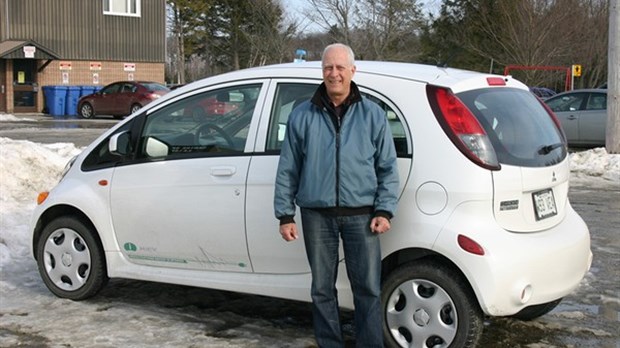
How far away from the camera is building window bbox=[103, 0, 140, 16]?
33.0m

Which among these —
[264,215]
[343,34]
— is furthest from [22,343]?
[343,34]

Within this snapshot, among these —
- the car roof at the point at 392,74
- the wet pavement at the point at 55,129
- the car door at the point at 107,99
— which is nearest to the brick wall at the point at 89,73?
the wet pavement at the point at 55,129

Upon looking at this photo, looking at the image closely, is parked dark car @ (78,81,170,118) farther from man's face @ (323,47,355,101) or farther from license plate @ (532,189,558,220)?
man's face @ (323,47,355,101)

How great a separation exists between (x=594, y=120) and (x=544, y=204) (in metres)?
14.2

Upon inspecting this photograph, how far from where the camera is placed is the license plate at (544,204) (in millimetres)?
4590

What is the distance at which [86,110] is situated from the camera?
30.0 m

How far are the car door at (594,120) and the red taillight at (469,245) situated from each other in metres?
14.7

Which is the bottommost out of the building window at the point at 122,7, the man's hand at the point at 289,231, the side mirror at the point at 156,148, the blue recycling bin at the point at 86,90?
the man's hand at the point at 289,231

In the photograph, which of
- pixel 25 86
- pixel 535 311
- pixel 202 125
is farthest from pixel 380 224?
pixel 25 86

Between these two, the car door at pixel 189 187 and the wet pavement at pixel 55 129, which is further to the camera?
the wet pavement at pixel 55 129

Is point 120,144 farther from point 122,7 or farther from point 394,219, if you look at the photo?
point 122,7

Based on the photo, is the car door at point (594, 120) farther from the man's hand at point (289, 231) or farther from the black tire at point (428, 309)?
the man's hand at point (289, 231)

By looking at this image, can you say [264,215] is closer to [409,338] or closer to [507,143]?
[409,338]

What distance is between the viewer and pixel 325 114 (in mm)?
4215
